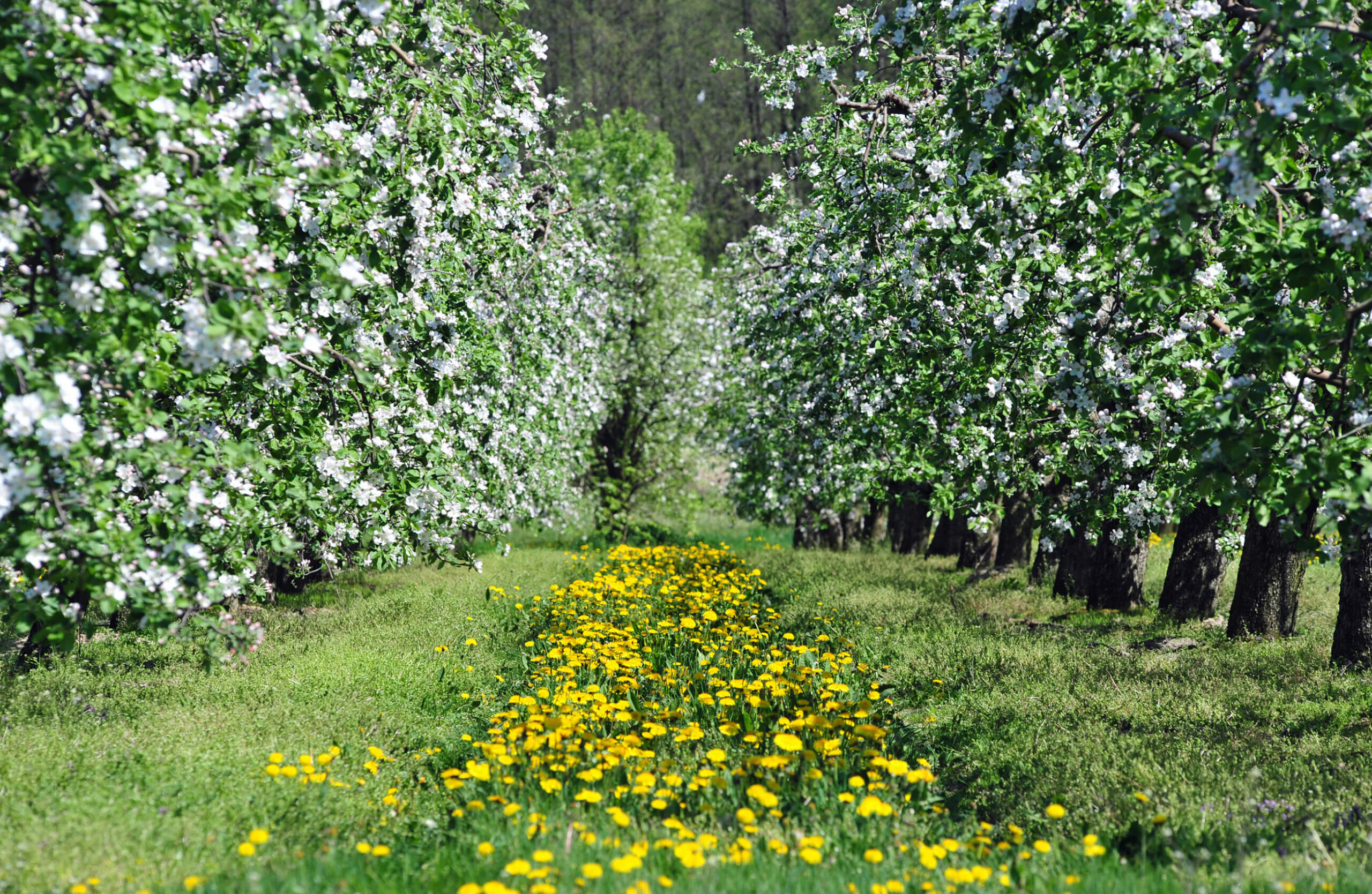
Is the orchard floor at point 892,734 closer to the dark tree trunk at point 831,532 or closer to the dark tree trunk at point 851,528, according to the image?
the dark tree trunk at point 831,532

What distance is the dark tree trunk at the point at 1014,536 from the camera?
14578 mm

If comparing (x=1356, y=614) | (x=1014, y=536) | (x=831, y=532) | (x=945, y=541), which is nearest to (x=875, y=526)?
(x=831, y=532)

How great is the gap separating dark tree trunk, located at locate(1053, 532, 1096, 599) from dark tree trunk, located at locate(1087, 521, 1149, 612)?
25.6 inches

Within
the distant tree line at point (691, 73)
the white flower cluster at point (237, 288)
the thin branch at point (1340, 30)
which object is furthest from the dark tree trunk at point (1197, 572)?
the distant tree line at point (691, 73)

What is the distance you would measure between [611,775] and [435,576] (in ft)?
33.9

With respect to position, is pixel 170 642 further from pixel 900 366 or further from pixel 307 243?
pixel 900 366

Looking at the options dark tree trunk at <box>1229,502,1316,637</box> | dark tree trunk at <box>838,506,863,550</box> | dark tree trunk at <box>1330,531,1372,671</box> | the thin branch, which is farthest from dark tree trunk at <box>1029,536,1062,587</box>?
the thin branch

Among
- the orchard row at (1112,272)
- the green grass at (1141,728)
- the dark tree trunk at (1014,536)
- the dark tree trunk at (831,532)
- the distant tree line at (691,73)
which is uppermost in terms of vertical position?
the distant tree line at (691,73)

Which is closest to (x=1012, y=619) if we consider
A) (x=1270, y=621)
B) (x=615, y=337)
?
(x=1270, y=621)

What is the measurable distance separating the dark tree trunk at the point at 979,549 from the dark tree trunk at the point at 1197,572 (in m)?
4.28

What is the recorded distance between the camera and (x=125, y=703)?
6.72 m

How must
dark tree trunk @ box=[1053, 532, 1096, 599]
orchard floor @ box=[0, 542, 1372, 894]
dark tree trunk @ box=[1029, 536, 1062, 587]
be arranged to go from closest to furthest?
1. orchard floor @ box=[0, 542, 1372, 894]
2. dark tree trunk @ box=[1053, 532, 1096, 599]
3. dark tree trunk @ box=[1029, 536, 1062, 587]

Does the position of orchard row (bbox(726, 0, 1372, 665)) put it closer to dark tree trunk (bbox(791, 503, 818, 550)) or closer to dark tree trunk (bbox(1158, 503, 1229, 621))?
dark tree trunk (bbox(1158, 503, 1229, 621))

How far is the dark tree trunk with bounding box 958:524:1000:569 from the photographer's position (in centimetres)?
1488
